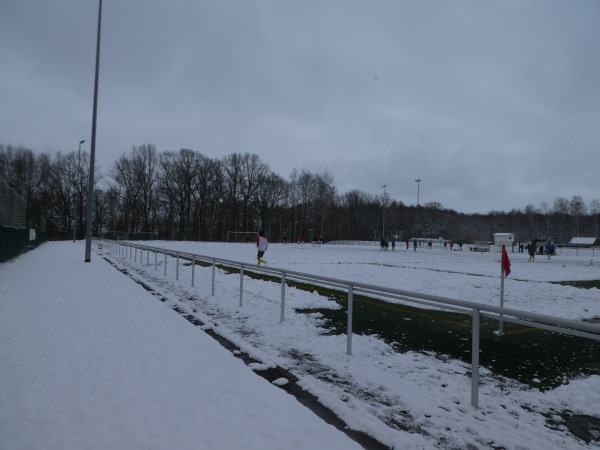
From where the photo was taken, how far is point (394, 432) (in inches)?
133

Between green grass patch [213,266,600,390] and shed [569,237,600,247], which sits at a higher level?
shed [569,237,600,247]

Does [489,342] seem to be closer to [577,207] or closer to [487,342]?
[487,342]

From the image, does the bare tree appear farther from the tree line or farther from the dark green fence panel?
the dark green fence panel

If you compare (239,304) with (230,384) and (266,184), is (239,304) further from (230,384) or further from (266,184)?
(266,184)

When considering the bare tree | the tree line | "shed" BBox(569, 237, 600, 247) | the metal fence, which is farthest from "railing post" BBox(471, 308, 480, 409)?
the bare tree

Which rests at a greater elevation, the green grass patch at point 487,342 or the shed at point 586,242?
the shed at point 586,242

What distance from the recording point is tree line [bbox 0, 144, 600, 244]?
209 feet

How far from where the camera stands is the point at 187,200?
71.8m

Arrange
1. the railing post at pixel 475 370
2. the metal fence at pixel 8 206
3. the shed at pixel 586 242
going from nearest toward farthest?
the railing post at pixel 475 370 → the metal fence at pixel 8 206 → the shed at pixel 586 242

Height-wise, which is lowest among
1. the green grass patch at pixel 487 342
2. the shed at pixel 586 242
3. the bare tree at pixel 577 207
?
the green grass patch at pixel 487 342

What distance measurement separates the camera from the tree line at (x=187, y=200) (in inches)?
2504

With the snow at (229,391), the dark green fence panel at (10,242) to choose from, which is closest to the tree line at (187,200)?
the dark green fence panel at (10,242)

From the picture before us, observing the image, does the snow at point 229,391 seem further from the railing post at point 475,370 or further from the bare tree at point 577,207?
the bare tree at point 577,207

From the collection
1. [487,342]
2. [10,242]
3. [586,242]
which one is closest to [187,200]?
[10,242]
